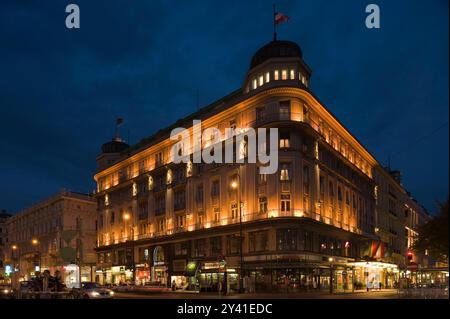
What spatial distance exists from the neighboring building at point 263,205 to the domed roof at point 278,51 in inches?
5.8

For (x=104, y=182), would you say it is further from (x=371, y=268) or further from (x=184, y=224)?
(x=371, y=268)

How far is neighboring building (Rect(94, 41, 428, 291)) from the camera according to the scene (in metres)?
57.3

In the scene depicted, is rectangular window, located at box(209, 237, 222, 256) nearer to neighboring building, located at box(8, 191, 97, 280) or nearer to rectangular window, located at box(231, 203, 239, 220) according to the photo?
rectangular window, located at box(231, 203, 239, 220)

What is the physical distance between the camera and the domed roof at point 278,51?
64.0 meters

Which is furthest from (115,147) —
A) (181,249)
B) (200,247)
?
(200,247)

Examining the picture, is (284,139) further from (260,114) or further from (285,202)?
(285,202)

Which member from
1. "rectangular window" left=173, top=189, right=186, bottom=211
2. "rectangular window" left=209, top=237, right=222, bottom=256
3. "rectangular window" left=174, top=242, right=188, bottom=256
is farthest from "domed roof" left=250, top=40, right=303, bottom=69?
"rectangular window" left=174, top=242, right=188, bottom=256

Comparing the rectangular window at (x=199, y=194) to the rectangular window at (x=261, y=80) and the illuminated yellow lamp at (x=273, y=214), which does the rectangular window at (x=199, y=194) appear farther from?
the rectangular window at (x=261, y=80)

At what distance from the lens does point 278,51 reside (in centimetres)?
6419

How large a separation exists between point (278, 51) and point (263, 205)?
751 inches

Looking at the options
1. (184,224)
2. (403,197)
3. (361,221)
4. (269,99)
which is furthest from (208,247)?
(403,197)

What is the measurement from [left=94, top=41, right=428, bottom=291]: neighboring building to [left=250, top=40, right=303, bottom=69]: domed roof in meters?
0.15

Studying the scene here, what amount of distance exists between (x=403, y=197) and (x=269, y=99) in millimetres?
69705

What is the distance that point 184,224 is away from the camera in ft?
234
